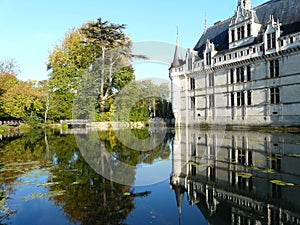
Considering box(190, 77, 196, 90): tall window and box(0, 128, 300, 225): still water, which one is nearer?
box(0, 128, 300, 225): still water

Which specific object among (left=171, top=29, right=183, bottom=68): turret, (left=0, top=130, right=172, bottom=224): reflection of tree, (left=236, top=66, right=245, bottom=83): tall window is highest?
(left=171, top=29, right=183, bottom=68): turret

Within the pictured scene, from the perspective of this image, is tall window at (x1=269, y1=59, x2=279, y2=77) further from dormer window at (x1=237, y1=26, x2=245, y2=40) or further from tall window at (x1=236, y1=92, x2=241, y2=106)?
dormer window at (x1=237, y1=26, x2=245, y2=40)

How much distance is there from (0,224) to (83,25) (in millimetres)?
41182

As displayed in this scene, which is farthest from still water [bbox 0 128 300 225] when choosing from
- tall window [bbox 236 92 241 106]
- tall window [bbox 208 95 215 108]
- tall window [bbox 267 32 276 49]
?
tall window [bbox 208 95 215 108]

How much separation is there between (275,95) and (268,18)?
835cm

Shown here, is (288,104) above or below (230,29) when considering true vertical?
below

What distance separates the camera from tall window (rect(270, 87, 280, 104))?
2303 centimetres

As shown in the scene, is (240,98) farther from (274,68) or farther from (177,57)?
(177,57)

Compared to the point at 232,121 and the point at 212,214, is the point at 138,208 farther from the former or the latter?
the point at 232,121

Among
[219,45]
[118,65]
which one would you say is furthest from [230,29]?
[118,65]

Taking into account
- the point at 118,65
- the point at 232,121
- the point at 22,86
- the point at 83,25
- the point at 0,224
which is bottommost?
the point at 0,224

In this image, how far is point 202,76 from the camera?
30.8 metres

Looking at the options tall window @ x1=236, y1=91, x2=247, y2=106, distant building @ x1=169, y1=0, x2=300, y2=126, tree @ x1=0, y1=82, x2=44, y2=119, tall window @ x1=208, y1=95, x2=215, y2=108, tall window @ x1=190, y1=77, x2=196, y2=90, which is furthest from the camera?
tree @ x1=0, y1=82, x2=44, y2=119

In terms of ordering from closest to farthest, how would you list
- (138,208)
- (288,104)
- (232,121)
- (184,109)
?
(138,208), (288,104), (232,121), (184,109)
